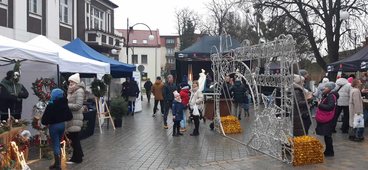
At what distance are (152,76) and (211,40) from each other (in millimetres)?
54274

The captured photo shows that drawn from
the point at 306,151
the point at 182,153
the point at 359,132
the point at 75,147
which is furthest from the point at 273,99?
the point at 75,147

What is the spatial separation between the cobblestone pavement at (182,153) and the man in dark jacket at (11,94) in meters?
1.89

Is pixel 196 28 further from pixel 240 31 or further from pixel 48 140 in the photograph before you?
pixel 48 140

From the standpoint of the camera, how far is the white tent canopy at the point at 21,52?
8.52m

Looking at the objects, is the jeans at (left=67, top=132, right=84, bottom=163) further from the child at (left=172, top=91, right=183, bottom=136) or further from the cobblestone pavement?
the child at (left=172, top=91, right=183, bottom=136)

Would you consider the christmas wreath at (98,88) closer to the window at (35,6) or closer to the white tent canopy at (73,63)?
the white tent canopy at (73,63)

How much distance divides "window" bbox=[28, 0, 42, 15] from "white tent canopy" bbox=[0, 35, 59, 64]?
12392 millimetres

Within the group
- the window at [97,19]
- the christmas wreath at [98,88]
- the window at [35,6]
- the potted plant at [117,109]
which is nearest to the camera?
the christmas wreath at [98,88]

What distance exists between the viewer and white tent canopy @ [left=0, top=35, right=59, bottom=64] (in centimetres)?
852

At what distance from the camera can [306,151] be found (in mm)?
8773

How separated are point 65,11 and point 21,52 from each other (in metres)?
18.2

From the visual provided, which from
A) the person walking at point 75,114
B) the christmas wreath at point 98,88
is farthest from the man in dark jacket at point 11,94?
the christmas wreath at point 98,88

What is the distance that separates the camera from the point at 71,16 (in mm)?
26828

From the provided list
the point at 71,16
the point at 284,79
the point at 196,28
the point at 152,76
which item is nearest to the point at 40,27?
the point at 71,16
